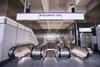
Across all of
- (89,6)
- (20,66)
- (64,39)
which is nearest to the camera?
(20,66)

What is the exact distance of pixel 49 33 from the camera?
8.12 m

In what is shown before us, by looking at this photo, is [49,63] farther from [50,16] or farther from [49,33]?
[49,33]

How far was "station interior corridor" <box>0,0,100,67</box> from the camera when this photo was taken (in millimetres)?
2417

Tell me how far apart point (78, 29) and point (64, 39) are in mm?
2633

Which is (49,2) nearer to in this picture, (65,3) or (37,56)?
(65,3)

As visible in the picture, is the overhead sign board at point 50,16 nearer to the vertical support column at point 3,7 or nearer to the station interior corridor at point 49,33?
the station interior corridor at point 49,33

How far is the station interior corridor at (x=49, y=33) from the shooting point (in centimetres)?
242

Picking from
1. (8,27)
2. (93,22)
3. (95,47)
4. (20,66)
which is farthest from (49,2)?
(20,66)

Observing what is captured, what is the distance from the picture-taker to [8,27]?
8.61 feet

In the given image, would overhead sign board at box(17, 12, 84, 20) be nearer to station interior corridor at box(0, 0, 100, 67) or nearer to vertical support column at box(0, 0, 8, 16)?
station interior corridor at box(0, 0, 100, 67)

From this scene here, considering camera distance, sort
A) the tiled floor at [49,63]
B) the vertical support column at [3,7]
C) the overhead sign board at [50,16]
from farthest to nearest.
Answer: the vertical support column at [3,7] < the overhead sign board at [50,16] < the tiled floor at [49,63]

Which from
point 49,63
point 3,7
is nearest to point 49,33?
point 3,7

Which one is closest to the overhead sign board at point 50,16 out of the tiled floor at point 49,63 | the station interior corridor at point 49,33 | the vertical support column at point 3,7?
the station interior corridor at point 49,33

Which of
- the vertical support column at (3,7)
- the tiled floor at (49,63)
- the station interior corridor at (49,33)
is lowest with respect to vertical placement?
the tiled floor at (49,63)
